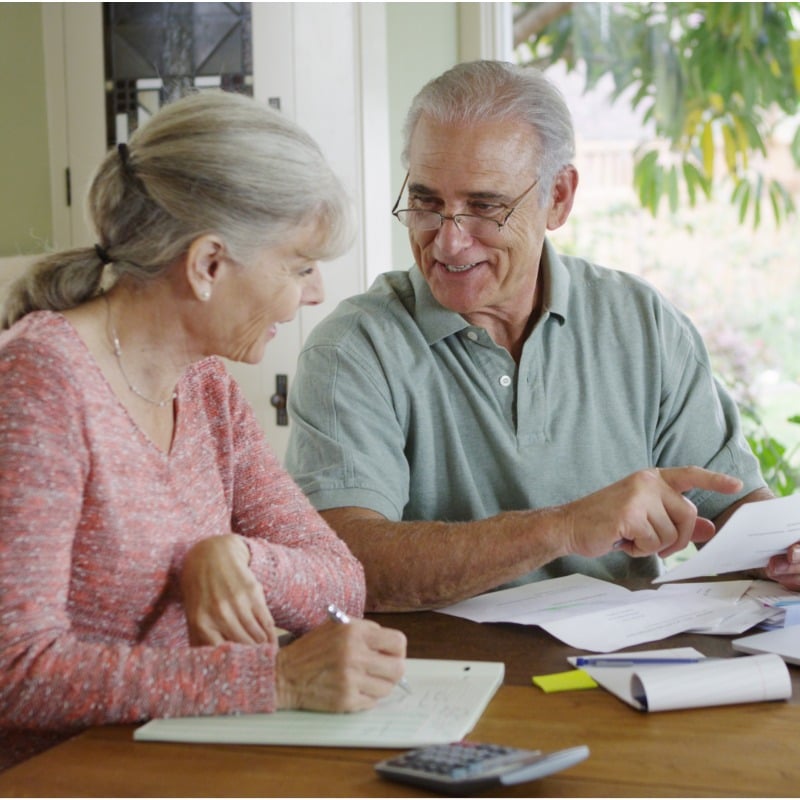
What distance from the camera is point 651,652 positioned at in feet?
4.63

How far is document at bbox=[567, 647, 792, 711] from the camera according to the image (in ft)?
4.02

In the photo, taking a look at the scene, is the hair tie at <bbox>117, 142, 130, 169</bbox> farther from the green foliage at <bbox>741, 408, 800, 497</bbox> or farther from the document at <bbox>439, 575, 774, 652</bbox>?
the green foliage at <bbox>741, 408, 800, 497</bbox>

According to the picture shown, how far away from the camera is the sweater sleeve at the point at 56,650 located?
1.18 m

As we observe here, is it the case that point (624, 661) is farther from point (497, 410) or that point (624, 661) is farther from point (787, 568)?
point (497, 410)

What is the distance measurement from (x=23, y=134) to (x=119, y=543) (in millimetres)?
2771

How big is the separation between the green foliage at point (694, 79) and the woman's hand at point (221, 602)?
258 centimetres

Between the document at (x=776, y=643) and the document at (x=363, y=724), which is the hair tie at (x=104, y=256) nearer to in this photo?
the document at (x=363, y=724)

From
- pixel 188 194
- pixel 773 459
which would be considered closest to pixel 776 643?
pixel 188 194

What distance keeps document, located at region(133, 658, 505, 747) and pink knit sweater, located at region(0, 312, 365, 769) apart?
0.03m

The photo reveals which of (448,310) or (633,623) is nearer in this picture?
(633,623)

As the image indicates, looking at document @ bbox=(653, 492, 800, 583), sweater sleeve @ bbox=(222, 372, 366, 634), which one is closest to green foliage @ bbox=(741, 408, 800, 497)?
document @ bbox=(653, 492, 800, 583)

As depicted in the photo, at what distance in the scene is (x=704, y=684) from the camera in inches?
48.8

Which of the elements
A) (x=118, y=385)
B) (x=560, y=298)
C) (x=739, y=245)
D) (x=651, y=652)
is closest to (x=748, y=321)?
(x=739, y=245)

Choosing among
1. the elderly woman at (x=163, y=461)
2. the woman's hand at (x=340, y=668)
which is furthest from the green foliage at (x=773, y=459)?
the woman's hand at (x=340, y=668)
